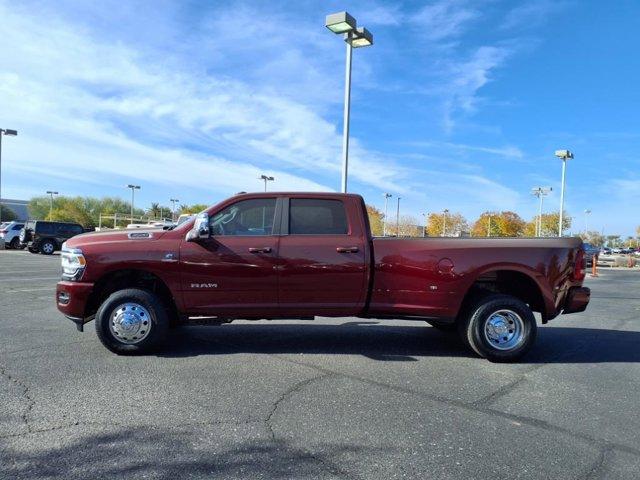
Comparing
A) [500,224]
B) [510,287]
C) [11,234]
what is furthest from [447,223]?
[510,287]

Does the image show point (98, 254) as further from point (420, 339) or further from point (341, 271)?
point (420, 339)

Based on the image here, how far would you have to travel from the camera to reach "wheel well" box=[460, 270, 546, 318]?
632 centimetres

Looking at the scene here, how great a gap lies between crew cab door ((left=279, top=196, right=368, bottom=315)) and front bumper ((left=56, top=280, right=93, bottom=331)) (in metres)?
2.21

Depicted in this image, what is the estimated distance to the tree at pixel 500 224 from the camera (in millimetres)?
88875

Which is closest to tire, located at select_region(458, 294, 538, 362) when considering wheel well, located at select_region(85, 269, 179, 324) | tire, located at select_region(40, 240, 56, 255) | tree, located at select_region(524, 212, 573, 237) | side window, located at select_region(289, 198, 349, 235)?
side window, located at select_region(289, 198, 349, 235)

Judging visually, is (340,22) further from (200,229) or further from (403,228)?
(403,228)

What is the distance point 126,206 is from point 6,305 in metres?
105

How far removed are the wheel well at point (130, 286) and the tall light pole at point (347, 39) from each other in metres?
8.54

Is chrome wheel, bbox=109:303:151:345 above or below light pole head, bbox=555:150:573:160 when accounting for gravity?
below

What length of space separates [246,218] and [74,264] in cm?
201

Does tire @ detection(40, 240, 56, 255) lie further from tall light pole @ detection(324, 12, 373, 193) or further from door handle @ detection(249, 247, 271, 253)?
door handle @ detection(249, 247, 271, 253)

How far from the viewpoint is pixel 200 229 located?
575 cm

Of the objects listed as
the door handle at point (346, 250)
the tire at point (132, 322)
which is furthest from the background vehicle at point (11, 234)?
the door handle at point (346, 250)

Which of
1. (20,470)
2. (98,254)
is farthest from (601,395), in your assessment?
(98,254)
